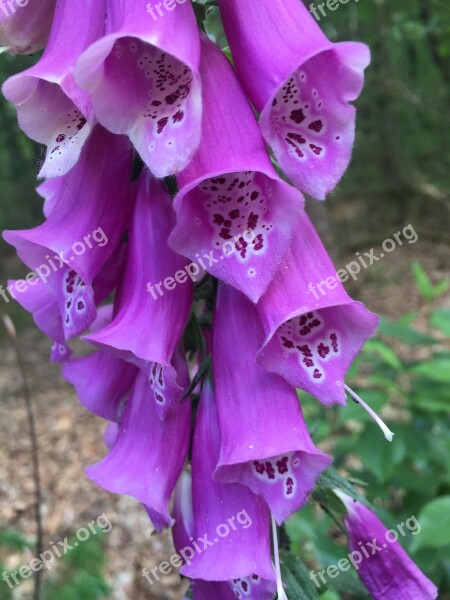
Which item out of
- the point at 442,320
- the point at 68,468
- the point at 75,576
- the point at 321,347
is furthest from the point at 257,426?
the point at 68,468

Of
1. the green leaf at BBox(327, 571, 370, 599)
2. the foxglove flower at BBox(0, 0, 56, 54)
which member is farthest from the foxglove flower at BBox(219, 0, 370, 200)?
the green leaf at BBox(327, 571, 370, 599)

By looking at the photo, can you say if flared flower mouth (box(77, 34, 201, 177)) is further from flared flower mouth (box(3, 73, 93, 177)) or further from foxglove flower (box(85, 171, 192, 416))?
foxglove flower (box(85, 171, 192, 416))

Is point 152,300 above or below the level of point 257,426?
above

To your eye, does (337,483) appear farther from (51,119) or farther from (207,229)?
(51,119)

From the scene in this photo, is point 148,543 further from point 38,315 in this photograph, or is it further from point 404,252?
point 404,252

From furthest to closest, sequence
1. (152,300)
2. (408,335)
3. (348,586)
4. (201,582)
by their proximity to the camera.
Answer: (408,335)
(348,586)
(201,582)
(152,300)

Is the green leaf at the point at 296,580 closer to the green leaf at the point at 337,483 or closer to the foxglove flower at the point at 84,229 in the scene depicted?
the green leaf at the point at 337,483

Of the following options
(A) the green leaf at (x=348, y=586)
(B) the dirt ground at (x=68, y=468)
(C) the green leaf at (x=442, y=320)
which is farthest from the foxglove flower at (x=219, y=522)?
(B) the dirt ground at (x=68, y=468)
